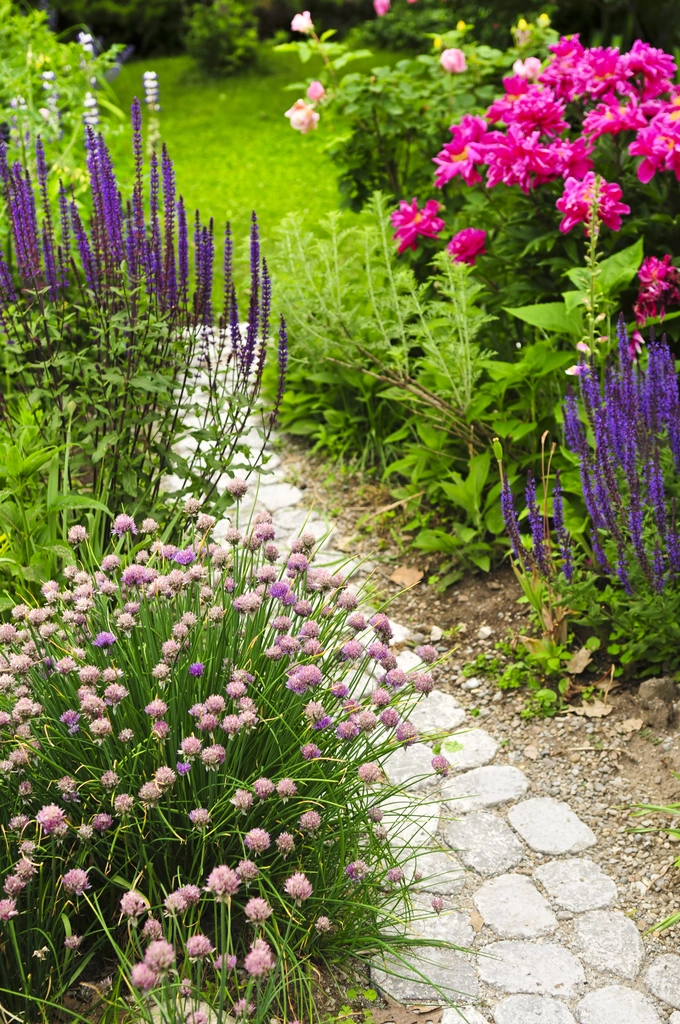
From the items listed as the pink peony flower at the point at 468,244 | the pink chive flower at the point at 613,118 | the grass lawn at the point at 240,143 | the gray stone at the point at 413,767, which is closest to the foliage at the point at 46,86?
the grass lawn at the point at 240,143

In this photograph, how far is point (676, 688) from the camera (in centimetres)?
289

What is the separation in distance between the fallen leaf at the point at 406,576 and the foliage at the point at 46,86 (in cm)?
241

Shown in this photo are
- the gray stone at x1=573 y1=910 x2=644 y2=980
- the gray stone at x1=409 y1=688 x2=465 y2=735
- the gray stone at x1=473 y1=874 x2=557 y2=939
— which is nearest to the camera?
the gray stone at x1=573 y1=910 x2=644 y2=980

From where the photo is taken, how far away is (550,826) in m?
2.63

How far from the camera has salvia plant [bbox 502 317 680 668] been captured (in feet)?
9.00

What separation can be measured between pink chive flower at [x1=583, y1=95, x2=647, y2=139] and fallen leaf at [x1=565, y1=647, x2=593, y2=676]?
183 centimetres

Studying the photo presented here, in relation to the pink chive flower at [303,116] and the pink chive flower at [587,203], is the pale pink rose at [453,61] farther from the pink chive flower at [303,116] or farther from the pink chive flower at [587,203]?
the pink chive flower at [587,203]

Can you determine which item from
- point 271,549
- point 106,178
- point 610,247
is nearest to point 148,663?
point 271,549

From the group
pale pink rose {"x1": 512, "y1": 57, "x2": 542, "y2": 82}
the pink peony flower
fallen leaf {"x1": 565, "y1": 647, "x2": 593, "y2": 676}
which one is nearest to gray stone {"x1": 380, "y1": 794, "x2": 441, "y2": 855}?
fallen leaf {"x1": 565, "y1": 647, "x2": 593, "y2": 676}

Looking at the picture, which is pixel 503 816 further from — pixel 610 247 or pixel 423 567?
pixel 610 247

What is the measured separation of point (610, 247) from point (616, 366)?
27.4 inches

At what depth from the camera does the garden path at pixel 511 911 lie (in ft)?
6.91

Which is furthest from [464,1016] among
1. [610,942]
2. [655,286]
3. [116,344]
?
[655,286]

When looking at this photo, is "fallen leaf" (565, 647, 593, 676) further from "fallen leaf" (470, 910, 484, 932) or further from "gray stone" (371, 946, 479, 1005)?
"gray stone" (371, 946, 479, 1005)
